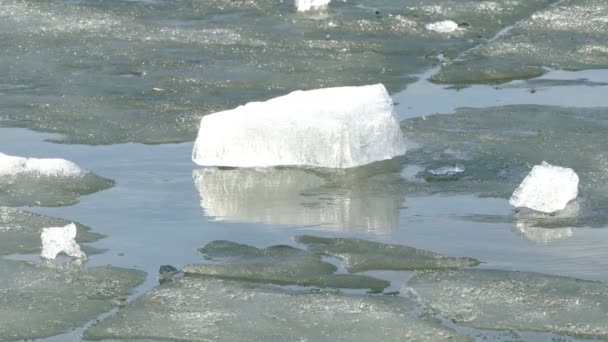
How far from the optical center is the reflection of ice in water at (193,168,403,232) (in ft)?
24.5

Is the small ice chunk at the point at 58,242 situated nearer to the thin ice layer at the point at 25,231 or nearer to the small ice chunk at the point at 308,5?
Result: the thin ice layer at the point at 25,231

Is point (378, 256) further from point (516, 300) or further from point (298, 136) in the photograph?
point (298, 136)

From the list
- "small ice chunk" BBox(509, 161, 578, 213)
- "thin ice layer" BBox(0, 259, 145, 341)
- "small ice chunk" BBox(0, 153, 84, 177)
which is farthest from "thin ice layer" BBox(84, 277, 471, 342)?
"small ice chunk" BBox(0, 153, 84, 177)

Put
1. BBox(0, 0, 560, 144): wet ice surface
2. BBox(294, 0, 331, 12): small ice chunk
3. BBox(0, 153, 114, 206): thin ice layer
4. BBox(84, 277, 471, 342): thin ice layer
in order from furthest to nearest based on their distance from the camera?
BBox(294, 0, 331, 12): small ice chunk → BBox(0, 0, 560, 144): wet ice surface → BBox(0, 153, 114, 206): thin ice layer → BBox(84, 277, 471, 342): thin ice layer

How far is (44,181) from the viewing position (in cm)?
798

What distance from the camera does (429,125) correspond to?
9375 mm

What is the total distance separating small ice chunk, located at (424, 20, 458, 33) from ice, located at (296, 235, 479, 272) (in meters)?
5.98

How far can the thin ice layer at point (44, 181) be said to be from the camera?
7.73 metres

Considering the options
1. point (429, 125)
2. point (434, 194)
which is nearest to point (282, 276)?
point (434, 194)

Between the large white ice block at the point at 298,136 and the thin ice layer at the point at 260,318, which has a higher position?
the large white ice block at the point at 298,136

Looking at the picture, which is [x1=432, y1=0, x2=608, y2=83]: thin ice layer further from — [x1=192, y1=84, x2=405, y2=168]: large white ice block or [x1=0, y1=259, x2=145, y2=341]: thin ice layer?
[x1=0, y1=259, x2=145, y2=341]: thin ice layer

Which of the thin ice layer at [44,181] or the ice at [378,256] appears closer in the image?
the ice at [378,256]

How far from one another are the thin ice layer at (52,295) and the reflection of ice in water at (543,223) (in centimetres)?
195

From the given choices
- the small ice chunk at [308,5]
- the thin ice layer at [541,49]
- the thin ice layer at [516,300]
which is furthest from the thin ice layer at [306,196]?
the small ice chunk at [308,5]
